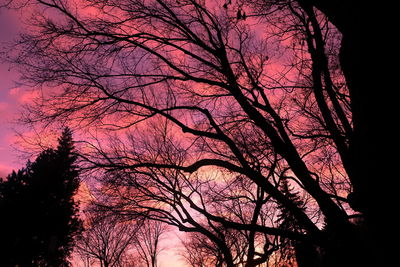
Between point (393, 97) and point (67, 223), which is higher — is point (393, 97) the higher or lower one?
the lower one

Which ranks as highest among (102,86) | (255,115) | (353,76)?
(102,86)

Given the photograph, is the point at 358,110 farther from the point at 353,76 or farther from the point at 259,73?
the point at 259,73

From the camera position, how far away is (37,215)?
2266 cm

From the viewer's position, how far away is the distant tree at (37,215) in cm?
2047

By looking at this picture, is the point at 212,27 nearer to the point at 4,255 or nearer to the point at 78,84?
the point at 78,84

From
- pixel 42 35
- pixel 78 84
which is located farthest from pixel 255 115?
pixel 42 35

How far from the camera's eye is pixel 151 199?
9.30 m

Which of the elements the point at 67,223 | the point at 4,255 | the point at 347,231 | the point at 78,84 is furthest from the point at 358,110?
the point at 67,223

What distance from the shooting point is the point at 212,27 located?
6.02 meters

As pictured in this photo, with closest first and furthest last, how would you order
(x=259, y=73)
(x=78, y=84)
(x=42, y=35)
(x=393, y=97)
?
(x=393, y=97) < (x=42, y=35) < (x=78, y=84) < (x=259, y=73)

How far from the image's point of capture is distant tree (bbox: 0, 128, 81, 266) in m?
20.5

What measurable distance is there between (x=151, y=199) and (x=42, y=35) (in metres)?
6.75

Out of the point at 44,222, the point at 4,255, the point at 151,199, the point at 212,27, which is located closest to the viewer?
the point at 212,27

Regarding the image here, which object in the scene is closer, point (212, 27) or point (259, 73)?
point (212, 27)
